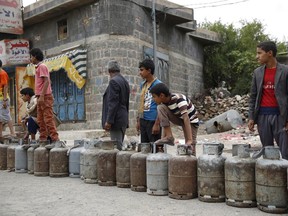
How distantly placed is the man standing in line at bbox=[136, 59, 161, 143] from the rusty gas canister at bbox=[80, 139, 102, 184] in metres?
0.66

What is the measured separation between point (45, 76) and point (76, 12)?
7294 millimetres

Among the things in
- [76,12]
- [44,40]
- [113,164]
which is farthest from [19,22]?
[113,164]

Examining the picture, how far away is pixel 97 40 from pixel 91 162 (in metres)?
7.91

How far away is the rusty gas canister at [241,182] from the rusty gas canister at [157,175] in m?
0.77

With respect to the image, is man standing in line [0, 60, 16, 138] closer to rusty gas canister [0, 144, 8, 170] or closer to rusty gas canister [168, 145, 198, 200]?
rusty gas canister [0, 144, 8, 170]

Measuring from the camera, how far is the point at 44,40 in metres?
14.2

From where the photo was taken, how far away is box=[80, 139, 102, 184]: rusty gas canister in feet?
15.6

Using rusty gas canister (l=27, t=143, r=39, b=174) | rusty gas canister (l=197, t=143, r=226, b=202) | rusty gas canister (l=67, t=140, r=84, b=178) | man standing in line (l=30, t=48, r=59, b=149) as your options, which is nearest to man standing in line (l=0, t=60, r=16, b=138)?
man standing in line (l=30, t=48, r=59, b=149)

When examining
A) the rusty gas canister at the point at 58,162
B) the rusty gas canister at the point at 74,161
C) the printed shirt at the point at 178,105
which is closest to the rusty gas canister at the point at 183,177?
the printed shirt at the point at 178,105

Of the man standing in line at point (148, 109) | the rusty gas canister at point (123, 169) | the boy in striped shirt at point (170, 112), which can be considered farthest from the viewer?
the man standing in line at point (148, 109)

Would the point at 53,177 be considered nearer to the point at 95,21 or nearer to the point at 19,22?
the point at 95,21

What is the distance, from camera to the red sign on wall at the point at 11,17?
544 inches

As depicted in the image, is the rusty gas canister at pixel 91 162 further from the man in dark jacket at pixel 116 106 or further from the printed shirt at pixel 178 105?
the printed shirt at pixel 178 105

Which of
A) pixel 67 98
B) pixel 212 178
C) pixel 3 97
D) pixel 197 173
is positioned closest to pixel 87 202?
pixel 197 173
